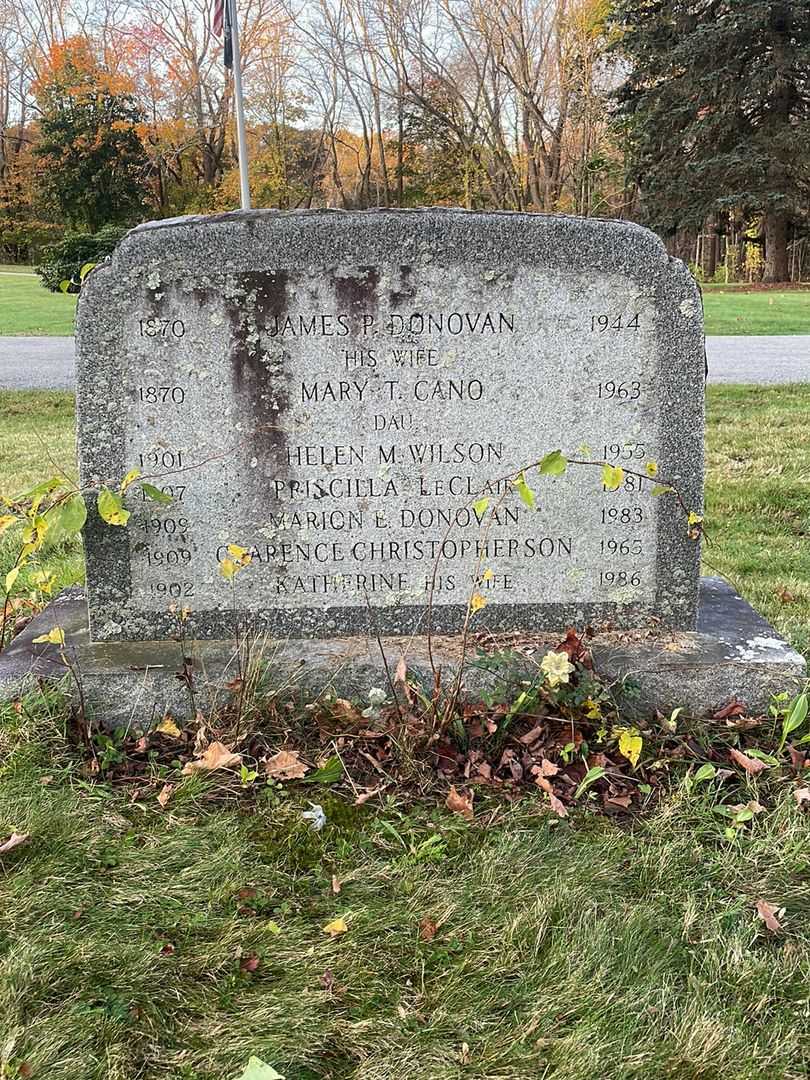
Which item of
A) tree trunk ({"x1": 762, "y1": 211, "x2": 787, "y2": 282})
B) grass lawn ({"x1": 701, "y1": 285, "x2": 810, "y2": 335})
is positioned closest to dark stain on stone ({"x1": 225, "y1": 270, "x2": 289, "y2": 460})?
grass lawn ({"x1": 701, "y1": 285, "x2": 810, "y2": 335})

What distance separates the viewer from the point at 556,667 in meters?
2.58

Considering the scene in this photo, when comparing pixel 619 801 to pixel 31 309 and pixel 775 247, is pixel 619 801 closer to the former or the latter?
pixel 31 309

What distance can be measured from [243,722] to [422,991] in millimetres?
1081

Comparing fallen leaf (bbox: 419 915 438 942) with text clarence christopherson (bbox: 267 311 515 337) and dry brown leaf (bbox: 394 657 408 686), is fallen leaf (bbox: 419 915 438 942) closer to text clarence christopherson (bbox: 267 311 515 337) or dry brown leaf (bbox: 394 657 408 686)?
dry brown leaf (bbox: 394 657 408 686)

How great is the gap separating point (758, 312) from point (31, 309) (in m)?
18.6

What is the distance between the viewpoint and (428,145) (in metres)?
39.0

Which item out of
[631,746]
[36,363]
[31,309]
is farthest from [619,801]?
[31,309]

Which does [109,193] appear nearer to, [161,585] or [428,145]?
[428,145]

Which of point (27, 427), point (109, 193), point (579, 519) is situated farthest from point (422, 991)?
point (109, 193)

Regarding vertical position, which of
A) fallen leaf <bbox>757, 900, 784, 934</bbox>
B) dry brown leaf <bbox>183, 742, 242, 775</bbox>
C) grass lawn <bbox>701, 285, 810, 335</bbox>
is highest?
grass lawn <bbox>701, 285, 810, 335</bbox>

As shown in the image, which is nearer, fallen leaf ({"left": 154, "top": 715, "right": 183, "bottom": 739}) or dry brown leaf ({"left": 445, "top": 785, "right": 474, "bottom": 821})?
dry brown leaf ({"left": 445, "top": 785, "right": 474, "bottom": 821})

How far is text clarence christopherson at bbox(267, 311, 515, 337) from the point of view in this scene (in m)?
2.87

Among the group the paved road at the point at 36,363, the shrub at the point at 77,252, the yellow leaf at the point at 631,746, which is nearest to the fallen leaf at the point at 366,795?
the yellow leaf at the point at 631,746

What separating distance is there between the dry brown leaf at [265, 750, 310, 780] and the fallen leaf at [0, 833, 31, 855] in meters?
0.65
